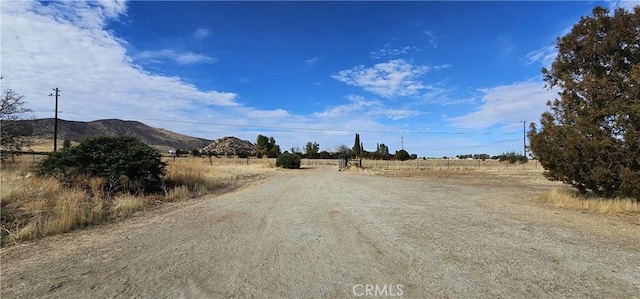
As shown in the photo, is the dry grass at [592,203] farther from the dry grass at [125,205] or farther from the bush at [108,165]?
the bush at [108,165]

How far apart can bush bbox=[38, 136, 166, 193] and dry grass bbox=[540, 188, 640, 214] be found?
569 inches

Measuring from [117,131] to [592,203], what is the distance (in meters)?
126

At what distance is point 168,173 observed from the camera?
18.2 meters

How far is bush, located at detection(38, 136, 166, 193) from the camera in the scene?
13.3 meters

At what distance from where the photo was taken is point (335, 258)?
5.80 metres

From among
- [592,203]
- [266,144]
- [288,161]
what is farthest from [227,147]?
[592,203]

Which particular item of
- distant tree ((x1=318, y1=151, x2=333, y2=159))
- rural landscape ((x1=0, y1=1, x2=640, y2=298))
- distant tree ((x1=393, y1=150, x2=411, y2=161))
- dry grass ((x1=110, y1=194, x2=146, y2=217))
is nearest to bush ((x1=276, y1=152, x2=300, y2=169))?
rural landscape ((x1=0, y1=1, x2=640, y2=298))

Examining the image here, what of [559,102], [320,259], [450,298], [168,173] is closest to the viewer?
[450,298]

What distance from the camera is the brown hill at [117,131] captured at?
98.2 meters

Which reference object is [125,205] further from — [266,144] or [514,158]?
[266,144]

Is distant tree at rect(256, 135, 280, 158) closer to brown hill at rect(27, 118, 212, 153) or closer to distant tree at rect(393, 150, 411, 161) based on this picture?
brown hill at rect(27, 118, 212, 153)

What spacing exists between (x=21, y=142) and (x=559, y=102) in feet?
95.6

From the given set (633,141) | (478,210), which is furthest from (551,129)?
(478,210)

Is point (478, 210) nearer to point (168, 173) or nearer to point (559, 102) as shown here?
point (559, 102)
